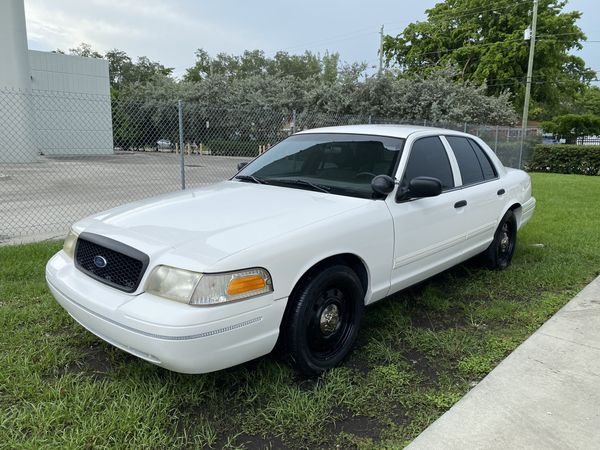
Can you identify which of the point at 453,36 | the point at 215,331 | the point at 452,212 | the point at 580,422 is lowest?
the point at 580,422

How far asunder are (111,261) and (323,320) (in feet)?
4.33

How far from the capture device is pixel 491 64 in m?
33.0

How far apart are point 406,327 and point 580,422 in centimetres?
140

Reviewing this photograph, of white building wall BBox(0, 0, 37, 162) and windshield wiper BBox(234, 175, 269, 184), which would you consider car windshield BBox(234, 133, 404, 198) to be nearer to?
windshield wiper BBox(234, 175, 269, 184)

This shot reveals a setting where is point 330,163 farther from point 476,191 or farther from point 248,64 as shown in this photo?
point 248,64

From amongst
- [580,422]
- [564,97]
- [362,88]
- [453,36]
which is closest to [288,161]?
[580,422]

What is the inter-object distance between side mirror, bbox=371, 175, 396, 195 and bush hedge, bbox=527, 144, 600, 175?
59.5 ft

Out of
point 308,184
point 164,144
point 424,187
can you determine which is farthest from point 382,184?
point 164,144

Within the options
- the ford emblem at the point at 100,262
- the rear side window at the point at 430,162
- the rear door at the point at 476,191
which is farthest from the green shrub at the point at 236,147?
the ford emblem at the point at 100,262

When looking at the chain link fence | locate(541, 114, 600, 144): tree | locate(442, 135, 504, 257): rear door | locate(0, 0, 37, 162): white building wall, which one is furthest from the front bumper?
locate(541, 114, 600, 144): tree

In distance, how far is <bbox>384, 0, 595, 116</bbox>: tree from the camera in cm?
3297

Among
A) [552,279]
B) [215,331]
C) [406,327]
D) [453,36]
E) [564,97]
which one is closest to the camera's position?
[215,331]

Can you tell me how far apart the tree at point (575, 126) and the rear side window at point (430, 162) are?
132 ft

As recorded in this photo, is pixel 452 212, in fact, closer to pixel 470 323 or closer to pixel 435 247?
pixel 435 247
